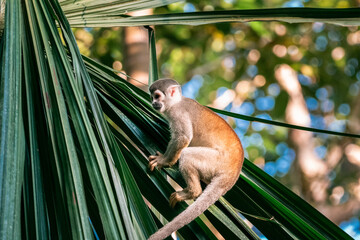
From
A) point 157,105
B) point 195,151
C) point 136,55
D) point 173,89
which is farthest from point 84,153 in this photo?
point 136,55

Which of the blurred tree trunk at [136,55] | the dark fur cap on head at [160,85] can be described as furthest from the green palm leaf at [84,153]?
the blurred tree trunk at [136,55]

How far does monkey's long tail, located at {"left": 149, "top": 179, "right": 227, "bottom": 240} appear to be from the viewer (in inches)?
74.1

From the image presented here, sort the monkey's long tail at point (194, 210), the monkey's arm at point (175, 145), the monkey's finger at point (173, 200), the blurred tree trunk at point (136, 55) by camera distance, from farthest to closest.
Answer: the blurred tree trunk at point (136, 55) < the monkey's arm at point (175, 145) < the monkey's finger at point (173, 200) < the monkey's long tail at point (194, 210)

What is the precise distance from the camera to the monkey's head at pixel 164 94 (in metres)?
3.20

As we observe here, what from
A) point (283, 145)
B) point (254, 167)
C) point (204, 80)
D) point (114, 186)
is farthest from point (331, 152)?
point (114, 186)

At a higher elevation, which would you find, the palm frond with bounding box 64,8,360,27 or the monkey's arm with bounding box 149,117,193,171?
the palm frond with bounding box 64,8,360,27

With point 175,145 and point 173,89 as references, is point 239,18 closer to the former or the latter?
point 175,145

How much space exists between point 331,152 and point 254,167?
805cm

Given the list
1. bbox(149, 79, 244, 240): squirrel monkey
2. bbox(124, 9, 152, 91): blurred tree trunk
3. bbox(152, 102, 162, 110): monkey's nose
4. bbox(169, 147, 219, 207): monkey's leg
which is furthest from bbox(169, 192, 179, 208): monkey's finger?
bbox(124, 9, 152, 91): blurred tree trunk

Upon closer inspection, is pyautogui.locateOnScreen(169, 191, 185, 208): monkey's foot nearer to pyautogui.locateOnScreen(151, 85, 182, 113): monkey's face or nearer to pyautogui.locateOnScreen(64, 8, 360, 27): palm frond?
pyautogui.locateOnScreen(151, 85, 182, 113): monkey's face

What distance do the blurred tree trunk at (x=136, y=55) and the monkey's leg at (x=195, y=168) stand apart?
250 cm

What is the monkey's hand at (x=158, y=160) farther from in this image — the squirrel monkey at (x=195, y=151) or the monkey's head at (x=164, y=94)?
the monkey's head at (x=164, y=94)

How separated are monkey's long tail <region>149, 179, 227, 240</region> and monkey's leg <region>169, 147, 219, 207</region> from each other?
93mm

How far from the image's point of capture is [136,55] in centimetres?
547
